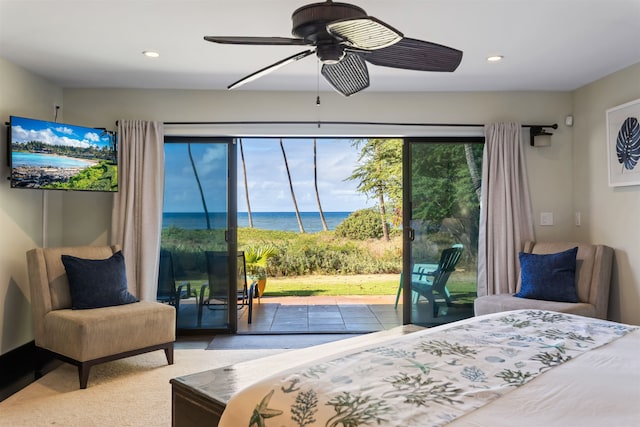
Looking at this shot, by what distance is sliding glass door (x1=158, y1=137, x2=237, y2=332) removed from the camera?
4609 mm

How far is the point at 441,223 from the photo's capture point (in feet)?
15.4

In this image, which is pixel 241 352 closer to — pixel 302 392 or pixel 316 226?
pixel 302 392

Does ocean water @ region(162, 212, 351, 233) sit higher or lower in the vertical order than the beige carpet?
higher

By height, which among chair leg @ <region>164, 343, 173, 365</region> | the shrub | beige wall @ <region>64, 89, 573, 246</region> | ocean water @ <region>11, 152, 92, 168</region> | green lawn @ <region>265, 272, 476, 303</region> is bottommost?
green lawn @ <region>265, 272, 476, 303</region>

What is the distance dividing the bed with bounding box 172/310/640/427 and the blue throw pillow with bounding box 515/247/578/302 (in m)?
2.05

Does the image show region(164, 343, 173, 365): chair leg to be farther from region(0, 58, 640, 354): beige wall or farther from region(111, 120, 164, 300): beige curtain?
region(0, 58, 640, 354): beige wall

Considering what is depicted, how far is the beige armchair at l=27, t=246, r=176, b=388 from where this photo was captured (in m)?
3.19

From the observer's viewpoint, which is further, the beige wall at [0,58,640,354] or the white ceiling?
the beige wall at [0,58,640,354]

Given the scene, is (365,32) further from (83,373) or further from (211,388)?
(83,373)

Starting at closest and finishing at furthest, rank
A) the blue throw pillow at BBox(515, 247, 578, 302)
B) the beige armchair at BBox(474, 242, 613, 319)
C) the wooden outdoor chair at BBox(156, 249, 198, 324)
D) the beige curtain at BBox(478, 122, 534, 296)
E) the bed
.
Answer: the bed, the beige armchair at BBox(474, 242, 613, 319), the blue throw pillow at BBox(515, 247, 578, 302), the beige curtain at BBox(478, 122, 534, 296), the wooden outdoor chair at BBox(156, 249, 198, 324)

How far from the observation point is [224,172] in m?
4.63

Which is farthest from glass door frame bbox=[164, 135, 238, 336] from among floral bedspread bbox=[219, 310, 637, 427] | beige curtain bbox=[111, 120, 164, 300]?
floral bedspread bbox=[219, 310, 637, 427]

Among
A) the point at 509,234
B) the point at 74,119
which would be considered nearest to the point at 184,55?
the point at 74,119

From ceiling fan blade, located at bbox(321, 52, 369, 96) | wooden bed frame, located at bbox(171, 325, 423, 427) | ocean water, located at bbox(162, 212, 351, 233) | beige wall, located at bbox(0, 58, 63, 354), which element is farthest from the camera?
ocean water, located at bbox(162, 212, 351, 233)
